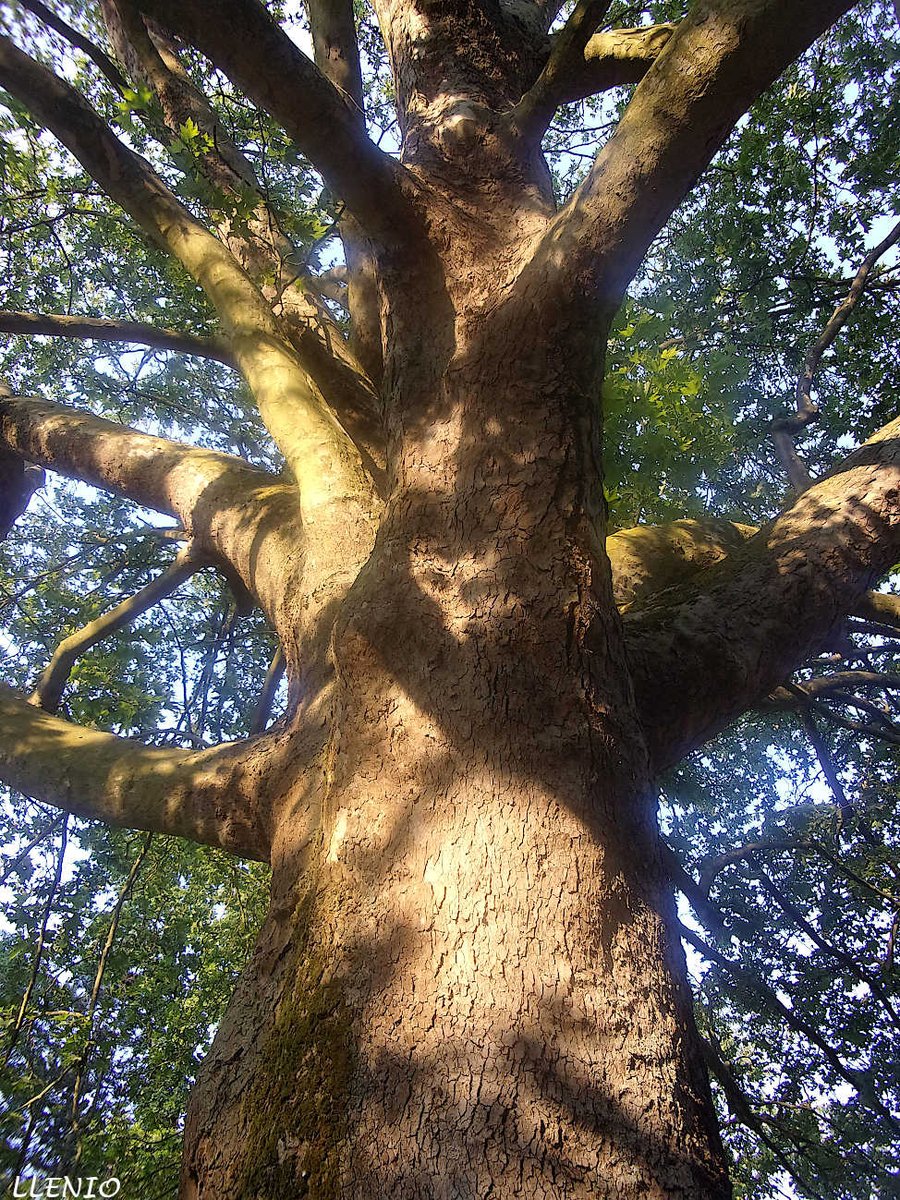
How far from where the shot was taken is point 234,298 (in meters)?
3.52

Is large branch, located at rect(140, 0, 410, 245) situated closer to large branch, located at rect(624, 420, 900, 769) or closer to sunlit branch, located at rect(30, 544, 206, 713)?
large branch, located at rect(624, 420, 900, 769)

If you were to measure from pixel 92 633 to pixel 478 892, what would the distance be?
299cm

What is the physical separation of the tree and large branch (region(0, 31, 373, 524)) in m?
0.02

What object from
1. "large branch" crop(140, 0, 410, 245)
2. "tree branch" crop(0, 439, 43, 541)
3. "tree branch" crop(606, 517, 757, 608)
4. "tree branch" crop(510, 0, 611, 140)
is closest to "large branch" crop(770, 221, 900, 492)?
"tree branch" crop(606, 517, 757, 608)

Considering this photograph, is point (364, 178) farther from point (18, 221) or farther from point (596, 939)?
point (18, 221)

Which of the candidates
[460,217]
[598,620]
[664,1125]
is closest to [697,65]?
[460,217]

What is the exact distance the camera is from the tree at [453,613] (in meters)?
1.36

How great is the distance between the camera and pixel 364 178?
7.64 ft

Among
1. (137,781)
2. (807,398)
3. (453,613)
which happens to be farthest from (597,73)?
(137,781)

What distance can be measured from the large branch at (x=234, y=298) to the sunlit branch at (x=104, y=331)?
13.6 inches

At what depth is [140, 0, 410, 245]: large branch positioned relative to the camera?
1.98 metres

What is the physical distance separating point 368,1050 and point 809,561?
220 centimetres

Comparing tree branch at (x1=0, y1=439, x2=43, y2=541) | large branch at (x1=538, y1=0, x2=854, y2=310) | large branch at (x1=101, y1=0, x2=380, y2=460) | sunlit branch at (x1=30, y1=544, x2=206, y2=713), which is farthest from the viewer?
tree branch at (x1=0, y1=439, x2=43, y2=541)

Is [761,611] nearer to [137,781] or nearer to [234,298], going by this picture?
[137,781]
